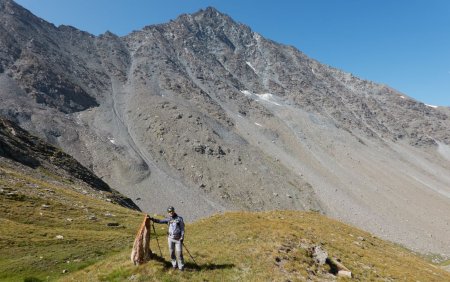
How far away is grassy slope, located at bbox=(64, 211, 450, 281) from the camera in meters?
20.1

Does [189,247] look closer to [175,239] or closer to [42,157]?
[175,239]

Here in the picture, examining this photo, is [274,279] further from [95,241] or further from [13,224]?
[13,224]

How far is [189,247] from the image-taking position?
25.5 m

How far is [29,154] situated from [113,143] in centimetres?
9685

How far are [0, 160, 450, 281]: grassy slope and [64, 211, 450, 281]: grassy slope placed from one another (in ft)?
0.19

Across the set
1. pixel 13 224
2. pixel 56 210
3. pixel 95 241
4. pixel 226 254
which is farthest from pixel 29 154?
pixel 226 254

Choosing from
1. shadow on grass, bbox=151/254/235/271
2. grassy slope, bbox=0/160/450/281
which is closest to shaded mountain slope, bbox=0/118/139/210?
grassy slope, bbox=0/160/450/281

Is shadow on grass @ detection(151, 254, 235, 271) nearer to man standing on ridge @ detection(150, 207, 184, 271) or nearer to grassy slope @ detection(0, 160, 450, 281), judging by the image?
grassy slope @ detection(0, 160, 450, 281)

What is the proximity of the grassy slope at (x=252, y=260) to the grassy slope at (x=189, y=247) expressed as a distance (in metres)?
0.06

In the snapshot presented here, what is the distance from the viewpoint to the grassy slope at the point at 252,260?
790 inches

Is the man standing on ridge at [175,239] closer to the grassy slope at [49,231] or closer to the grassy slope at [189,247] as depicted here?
the grassy slope at [189,247]

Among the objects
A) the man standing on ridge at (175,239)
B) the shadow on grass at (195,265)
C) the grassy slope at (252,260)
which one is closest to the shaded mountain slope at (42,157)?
the grassy slope at (252,260)

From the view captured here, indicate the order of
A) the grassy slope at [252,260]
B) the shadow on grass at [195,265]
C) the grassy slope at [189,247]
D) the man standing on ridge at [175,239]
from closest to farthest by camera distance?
the man standing on ridge at [175,239] → the grassy slope at [252,260] → the shadow on grass at [195,265] → the grassy slope at [189,247]

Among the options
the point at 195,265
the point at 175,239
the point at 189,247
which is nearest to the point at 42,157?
the point at 189,247
